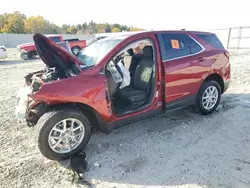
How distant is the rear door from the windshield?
850mm

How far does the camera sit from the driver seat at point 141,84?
3.92 m

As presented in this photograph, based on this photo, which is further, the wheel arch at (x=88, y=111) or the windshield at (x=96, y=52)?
the windshield at (x=96, y=52)

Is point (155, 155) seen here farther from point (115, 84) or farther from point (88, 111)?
point (115, 84)

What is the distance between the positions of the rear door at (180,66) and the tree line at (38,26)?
3176 cm

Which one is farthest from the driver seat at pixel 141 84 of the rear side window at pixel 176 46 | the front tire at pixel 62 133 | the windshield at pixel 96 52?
the front tire at pixel 62 133

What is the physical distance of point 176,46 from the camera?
404 centimetres

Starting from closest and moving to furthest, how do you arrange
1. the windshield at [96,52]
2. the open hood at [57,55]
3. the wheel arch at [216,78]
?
1. the open hood at [57,55]
2. the windshield at [96,52]
3. the wheel arch at [216,78]

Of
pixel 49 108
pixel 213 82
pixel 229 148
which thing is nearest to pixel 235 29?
pixel 213 82


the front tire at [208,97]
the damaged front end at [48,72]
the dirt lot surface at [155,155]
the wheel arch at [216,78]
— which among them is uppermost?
the damaged front end at [48,72]

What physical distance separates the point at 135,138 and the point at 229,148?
1428 millimetres

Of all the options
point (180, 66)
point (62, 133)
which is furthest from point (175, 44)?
point (62, 133)

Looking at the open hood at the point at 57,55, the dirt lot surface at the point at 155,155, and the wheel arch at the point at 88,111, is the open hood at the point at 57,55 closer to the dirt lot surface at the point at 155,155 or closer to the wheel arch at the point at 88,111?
the wheel arch at the point at 88,111

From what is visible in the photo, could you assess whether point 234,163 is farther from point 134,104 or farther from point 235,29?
point 235,29

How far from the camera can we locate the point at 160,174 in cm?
285
